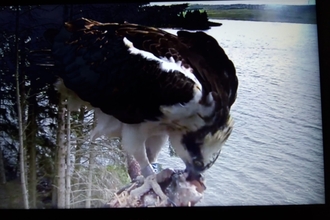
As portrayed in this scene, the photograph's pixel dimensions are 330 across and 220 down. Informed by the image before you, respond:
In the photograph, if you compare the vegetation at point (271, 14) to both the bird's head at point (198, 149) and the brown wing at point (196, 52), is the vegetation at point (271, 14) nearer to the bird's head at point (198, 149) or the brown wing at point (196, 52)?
the brown wing at point (196, 52)

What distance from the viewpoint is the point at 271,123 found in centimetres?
213

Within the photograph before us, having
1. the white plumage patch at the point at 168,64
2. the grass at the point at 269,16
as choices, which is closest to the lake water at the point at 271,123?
the grass at the point at 269,16

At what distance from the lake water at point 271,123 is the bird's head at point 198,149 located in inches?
1.4

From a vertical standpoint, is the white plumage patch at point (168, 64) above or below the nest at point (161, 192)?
above

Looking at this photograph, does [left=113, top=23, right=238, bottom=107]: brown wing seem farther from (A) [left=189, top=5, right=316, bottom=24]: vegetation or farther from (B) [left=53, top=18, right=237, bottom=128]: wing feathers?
(A) [left=189, top=5, right=316, bottom=24]: vegetation

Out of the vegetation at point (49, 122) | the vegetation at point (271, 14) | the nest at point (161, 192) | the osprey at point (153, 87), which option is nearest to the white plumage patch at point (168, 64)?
the osprey at point (153, 87)

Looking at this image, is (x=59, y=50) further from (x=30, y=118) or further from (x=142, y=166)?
(x=142, y=166)

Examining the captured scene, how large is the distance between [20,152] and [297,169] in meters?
1.27

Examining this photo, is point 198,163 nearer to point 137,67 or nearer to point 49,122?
point 137,67

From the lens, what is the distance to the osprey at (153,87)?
2098 mm

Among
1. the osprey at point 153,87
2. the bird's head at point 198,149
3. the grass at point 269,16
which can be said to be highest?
the grass at point 269,16

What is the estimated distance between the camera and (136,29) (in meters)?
2.19

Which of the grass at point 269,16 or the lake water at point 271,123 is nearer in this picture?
the lake water at point 271,123

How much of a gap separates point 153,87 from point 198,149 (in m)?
0.35
